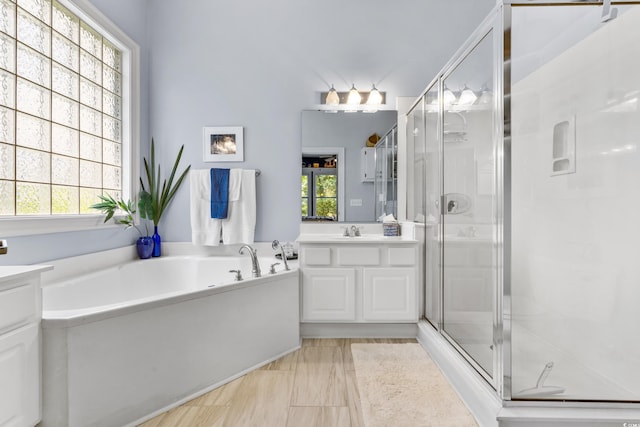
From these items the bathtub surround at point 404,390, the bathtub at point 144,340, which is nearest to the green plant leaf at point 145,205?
the bathtub at point 144,340

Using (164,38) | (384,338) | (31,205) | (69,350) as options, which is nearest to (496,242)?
(384,338)

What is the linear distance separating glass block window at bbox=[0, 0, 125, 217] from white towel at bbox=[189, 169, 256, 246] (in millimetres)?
622

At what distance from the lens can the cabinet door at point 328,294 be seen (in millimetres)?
2545

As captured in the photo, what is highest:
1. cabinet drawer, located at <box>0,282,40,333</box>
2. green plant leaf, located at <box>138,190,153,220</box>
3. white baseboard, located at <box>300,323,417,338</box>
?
green plant leaf, located at <box>138,190,153,220</box>

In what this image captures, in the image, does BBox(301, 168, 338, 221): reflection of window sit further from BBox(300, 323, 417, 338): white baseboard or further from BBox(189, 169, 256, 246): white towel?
BBox(300, 323, 417, 338): white baseboard

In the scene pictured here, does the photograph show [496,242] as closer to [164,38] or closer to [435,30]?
[435,30]

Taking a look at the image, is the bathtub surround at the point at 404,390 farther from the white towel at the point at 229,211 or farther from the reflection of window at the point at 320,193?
the white towel at the point at 229,211

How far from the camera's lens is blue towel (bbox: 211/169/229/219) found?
9.68ft

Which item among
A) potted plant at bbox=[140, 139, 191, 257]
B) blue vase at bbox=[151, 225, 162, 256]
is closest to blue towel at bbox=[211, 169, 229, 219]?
potted plant at bbox=[140, 139, 191, 257]

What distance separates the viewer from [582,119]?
5.41 feet

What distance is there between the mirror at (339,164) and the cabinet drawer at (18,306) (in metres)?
2.01

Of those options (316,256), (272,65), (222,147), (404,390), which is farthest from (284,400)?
(272,65)

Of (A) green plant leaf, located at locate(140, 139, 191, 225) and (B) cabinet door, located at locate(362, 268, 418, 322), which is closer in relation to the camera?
(B) cabinet door, located at locate(362, 268, 418, 322)

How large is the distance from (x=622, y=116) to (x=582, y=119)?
145 mm
